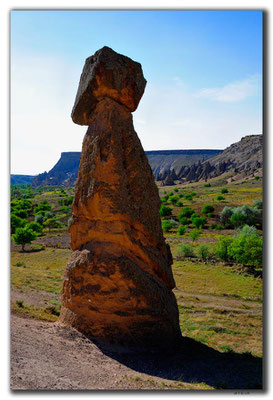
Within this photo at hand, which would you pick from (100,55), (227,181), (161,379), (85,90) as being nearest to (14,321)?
(161,379)

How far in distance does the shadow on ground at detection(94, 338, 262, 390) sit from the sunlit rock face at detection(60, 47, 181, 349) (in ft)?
1.51

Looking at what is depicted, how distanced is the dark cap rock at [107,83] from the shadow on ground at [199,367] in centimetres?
656

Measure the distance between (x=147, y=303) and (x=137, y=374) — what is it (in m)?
1.76

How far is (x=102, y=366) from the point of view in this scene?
21.4 feet

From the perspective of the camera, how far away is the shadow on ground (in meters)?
6.39

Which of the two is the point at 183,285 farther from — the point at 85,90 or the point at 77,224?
the point at 85,90

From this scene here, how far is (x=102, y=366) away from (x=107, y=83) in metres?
6.97

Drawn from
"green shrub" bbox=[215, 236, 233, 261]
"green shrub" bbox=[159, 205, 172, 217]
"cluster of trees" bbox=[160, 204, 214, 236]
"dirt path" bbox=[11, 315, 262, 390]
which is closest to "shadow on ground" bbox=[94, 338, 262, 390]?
"dirt path" bbox=[11, 315, 262, 390]

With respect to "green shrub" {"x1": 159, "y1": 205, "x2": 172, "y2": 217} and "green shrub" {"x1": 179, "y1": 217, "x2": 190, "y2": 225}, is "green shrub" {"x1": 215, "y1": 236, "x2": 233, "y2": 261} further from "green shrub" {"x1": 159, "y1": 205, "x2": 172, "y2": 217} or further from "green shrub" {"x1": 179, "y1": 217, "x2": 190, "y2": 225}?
"green shrub" {"x1": 159, "y1": 205, "x2": 172, "y2": 217}

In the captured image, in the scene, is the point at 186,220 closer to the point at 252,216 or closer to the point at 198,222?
the point at 198,222

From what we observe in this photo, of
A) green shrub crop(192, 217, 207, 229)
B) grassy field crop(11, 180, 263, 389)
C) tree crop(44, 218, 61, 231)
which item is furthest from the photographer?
A: tree crop(44, 218, 61, 231)

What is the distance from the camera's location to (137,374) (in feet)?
21.1

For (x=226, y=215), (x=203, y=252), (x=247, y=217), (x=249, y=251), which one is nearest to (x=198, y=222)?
(x=226, y=215)

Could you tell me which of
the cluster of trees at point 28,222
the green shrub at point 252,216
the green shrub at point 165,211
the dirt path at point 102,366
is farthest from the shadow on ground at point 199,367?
the green shrub at point 165,211
